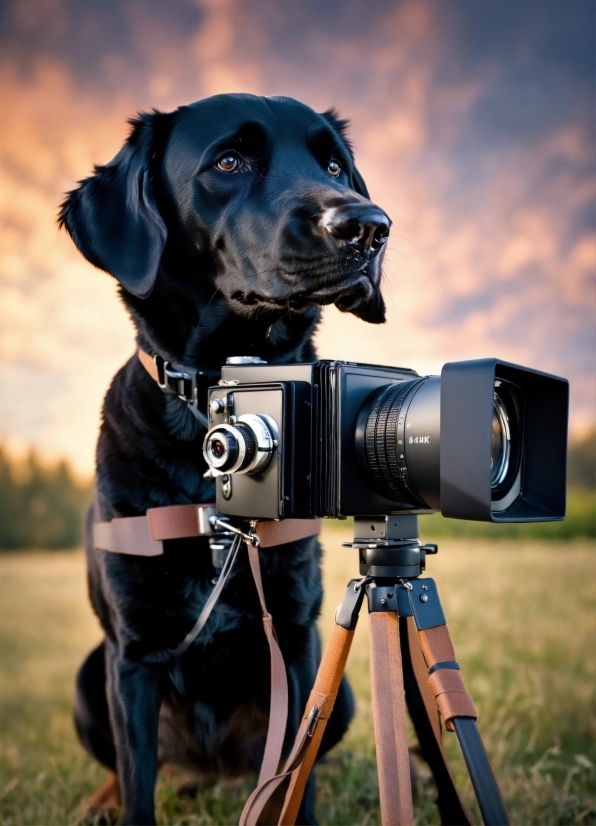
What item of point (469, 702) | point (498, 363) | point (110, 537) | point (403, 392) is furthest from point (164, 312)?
point (469, 702)

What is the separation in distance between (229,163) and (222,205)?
0.12 m

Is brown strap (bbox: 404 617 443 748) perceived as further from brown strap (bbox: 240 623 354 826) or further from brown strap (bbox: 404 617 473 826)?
brown strap (bbox: 240 623 354 826)

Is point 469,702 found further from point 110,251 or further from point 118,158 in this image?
point 118,158

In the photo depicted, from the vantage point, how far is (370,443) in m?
1.47

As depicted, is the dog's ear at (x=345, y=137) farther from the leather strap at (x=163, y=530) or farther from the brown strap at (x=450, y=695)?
the brown strap at (x=450, y=695)

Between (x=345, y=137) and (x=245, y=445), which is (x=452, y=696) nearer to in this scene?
(x=245, y=445)

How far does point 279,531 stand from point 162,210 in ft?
2.94

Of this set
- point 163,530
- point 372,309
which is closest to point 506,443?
point 372,309

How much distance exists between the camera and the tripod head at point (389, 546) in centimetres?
144

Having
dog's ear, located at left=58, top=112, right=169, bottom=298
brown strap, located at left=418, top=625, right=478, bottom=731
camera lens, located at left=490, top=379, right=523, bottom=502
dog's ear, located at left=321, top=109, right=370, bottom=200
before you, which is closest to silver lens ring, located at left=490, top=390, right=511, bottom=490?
camera lens, located at left=490, top=379, right=523, bottom=502

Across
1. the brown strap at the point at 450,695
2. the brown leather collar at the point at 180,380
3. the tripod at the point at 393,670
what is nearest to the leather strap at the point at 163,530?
the brown leather collar at the point at 180,380

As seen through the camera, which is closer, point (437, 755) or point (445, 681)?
point (445, 681)

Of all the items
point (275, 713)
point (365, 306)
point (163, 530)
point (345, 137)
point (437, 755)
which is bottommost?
point (437, 755)

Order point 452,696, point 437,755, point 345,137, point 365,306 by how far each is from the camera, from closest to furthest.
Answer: point 452,696 < point 437,755 < point 365,306 < point 345,137
